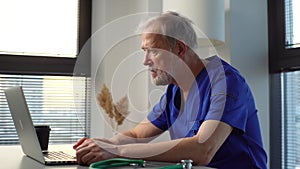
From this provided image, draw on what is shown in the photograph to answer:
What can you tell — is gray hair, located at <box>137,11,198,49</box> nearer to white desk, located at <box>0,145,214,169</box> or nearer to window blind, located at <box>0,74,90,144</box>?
white desk, located at <box>0,145,214,169</box>

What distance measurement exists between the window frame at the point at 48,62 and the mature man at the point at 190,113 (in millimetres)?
1699

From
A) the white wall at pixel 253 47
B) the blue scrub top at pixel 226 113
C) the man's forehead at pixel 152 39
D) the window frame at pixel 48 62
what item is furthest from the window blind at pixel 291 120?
the window frame at pixel 48 62

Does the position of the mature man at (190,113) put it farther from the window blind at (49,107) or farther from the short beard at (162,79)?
the window blind at (49,107)

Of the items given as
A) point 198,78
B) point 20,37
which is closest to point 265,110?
point 198,78

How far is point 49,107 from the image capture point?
3.31 m

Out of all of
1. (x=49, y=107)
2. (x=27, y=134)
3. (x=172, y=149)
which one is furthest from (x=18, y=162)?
(x=49, y=107)

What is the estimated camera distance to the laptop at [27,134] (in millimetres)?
1331

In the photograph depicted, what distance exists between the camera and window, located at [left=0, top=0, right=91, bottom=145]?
3.20 metres

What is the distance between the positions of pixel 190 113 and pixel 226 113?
0.25 metres

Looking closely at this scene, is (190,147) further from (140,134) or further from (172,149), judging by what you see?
(140,134)

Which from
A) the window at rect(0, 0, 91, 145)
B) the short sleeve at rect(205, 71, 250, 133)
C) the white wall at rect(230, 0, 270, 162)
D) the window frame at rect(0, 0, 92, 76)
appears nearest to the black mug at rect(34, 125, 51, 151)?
the short sleeve at rect(205, 71, 250, 133)

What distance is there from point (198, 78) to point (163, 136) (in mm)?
262

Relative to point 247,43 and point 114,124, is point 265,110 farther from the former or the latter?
point 114,124

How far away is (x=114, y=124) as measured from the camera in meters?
1.50
